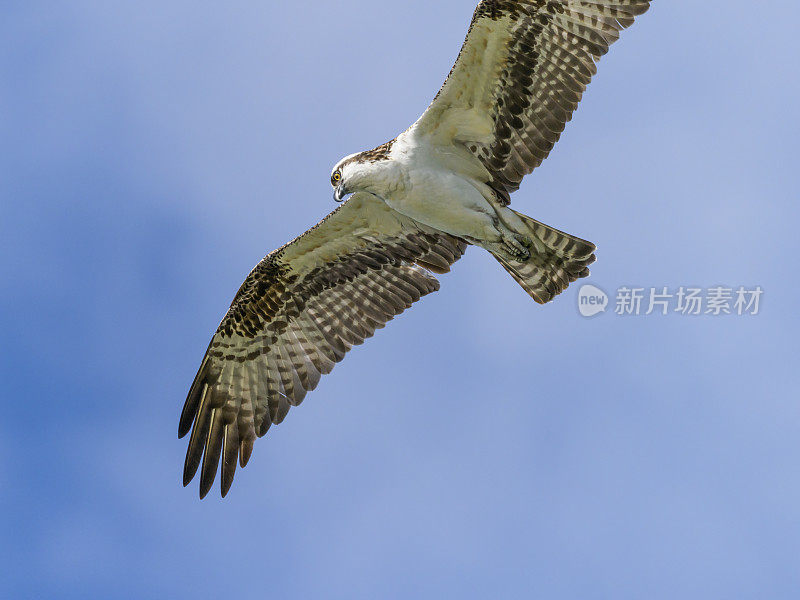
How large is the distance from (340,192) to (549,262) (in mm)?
2230

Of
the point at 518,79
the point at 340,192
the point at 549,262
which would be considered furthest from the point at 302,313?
the point at 518,79

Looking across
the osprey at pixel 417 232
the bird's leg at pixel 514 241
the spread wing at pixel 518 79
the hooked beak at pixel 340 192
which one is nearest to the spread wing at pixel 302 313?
the osprey at pixel 417 232

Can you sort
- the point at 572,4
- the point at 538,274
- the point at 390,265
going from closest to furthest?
the point at 572,4, the point at 538,274, the point at 390,265

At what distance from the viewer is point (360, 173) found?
9.61 m

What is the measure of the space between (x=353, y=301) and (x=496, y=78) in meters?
3.01

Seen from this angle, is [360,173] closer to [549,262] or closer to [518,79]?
[518,79]

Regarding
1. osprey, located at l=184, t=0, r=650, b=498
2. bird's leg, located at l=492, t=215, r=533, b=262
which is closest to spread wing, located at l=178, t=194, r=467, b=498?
osprey, located at l=184, t=0, r=650, b=498

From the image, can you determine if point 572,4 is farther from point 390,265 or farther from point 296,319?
point 296,319

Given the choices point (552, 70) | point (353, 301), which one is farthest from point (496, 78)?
point (353, 301)

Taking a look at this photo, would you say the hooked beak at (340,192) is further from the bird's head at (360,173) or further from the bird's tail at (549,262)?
the bird's tail at (549,262)

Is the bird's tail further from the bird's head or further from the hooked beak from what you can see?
the hooked beak

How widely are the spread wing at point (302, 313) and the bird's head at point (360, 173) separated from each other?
2.45ft

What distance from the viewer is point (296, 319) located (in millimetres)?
11164

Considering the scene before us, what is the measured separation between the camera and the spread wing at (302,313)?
10.7m
